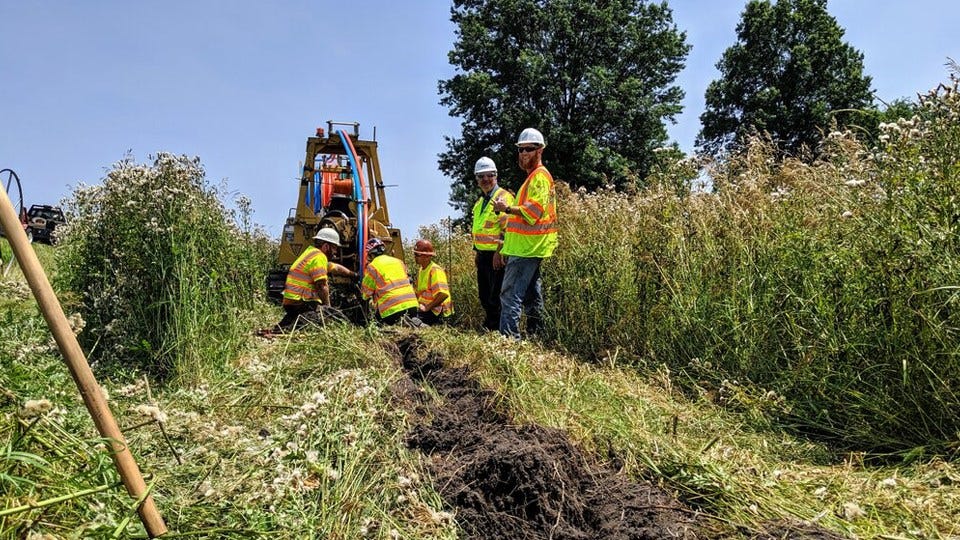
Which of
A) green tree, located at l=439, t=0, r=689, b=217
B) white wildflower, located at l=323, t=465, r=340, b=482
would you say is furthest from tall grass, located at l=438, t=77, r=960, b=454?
green tree, located at l=439, t=0, r=689, b=217

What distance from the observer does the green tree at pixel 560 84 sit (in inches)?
1044

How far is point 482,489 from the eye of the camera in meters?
2.78

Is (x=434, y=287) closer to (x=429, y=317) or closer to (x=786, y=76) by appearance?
(x=429, y=317)

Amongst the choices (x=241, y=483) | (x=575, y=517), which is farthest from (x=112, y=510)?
(x=575, y=517)

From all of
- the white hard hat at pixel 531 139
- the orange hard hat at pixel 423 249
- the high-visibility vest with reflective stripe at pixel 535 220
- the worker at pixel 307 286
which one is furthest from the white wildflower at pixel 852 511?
the orange hard hat at pixel 423 249

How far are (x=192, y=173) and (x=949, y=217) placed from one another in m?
4.98

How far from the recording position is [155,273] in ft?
16.0

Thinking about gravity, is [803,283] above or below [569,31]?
below

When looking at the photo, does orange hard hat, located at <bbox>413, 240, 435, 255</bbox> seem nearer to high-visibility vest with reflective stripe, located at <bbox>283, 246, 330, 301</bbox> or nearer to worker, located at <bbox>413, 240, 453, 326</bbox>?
worker, located at <bbox>413, 240, 453, 326</bbox>

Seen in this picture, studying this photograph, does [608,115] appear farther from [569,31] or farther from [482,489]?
[482,489]

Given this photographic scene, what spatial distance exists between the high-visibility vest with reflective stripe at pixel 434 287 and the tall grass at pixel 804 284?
6.01 feet

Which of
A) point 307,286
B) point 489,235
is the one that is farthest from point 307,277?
point 489,235

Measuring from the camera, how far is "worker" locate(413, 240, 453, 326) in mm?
8117

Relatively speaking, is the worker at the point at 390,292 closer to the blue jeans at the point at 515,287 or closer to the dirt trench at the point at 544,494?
the blue jeans at the point at 515,287
